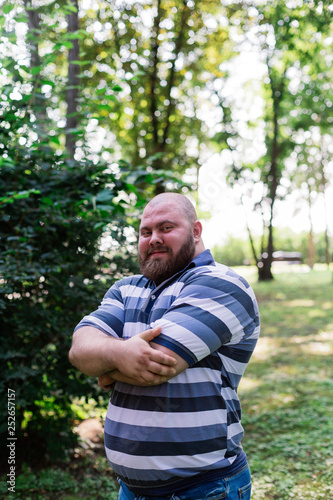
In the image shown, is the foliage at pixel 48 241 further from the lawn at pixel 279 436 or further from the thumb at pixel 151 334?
the thumb at pixel 151 334

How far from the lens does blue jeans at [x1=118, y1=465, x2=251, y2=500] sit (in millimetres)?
1628

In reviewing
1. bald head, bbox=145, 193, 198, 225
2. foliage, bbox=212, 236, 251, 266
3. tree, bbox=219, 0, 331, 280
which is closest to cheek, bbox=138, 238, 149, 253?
bald head, bbox=145, 193, 198, 225

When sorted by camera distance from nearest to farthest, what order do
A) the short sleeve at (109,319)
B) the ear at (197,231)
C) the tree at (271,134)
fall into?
the short sleeve at (109,319) < the ear at (197,231) < the tree at (271,134)

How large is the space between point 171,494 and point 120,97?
10265mm

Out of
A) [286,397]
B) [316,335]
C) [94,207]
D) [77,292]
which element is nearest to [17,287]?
[77,292]

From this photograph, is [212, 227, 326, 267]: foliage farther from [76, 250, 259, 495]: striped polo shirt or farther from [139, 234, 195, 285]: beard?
[76, 250, 259, 495]: striped polo shirt

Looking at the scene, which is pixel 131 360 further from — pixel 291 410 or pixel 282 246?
pixel 282 246

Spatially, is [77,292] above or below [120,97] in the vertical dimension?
below

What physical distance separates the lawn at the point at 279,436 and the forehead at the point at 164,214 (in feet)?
7.44

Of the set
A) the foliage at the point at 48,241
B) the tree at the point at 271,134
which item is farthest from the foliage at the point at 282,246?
the foliage at the point at 48,241

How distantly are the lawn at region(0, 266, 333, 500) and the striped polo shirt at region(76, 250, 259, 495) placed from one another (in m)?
1.88

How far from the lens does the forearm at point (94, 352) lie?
1707 millimetres

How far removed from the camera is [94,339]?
1812 millimetres

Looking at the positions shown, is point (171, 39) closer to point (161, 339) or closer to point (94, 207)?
point (94, 207)
